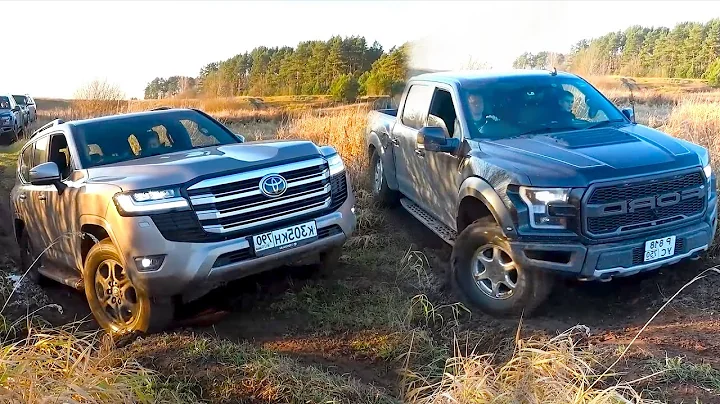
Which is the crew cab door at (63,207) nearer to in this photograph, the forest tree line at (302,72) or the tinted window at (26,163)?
the tinted window at (26,163)

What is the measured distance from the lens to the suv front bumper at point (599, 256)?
4180 millimetres

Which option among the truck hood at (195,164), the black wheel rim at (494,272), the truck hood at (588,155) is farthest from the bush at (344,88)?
the black wheel rim at (494,272)

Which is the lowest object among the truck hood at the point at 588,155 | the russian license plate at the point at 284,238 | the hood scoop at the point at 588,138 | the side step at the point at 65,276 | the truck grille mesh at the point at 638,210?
the side step at the point at 65,276

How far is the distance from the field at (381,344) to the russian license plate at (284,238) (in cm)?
63

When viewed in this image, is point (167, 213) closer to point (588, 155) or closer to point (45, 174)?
point (45, 174)

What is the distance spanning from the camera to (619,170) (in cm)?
422

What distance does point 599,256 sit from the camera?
13.7 feet

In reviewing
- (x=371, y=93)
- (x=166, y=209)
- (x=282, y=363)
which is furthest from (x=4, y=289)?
(x=371, y=93)

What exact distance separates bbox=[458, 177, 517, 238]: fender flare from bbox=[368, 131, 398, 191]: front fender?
2283 mm

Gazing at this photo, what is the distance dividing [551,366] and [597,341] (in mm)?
952

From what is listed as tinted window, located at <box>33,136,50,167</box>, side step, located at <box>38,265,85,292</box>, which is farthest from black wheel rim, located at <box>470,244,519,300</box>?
tinted window, located at <box>33,136,50,167</box>

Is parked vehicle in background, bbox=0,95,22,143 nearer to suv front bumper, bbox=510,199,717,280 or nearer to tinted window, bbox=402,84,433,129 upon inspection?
tinted window, bbox=402,84,433,129

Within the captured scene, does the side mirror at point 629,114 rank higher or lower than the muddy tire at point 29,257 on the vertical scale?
higher

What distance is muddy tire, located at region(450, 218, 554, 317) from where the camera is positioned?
447 cm
